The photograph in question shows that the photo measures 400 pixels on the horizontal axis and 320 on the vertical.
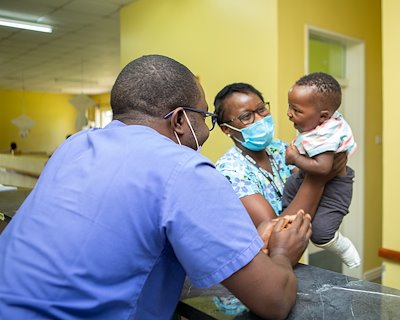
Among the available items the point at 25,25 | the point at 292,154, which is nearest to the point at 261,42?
the point at 292,154

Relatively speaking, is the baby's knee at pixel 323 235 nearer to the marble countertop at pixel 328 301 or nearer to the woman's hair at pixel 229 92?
the marble countertop at pixel 328 301

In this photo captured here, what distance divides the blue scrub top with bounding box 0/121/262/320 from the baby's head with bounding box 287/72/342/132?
0.75 metres

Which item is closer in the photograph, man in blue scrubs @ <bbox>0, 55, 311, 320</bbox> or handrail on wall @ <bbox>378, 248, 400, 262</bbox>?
man in blue scrubs @ <bbox>0, 55, 311, 320</bbox>

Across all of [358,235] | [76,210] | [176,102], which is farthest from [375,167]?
[76,210]

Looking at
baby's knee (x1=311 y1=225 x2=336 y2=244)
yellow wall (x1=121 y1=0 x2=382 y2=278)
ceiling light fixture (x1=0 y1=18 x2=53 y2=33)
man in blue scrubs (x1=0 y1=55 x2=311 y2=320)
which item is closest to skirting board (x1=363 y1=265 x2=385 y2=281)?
yellow wall (x1=121 y1=0 x2=382 y2=278)

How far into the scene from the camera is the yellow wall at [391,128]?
211cm

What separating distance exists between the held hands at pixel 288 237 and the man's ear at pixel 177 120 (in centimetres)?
34

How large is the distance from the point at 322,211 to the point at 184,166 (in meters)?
0.74

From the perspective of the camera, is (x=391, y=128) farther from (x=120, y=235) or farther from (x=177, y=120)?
(x=120, y=235)

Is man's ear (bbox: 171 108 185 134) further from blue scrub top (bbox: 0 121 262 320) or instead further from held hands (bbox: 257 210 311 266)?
held hands (bbox: 257 210 311 266)

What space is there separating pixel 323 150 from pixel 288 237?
425mm

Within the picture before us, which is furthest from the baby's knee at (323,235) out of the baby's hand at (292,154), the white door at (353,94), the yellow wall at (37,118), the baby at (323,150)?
the yellow wall at (37,118)

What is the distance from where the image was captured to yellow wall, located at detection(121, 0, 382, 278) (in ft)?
9.68

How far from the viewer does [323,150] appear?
1.25 m
